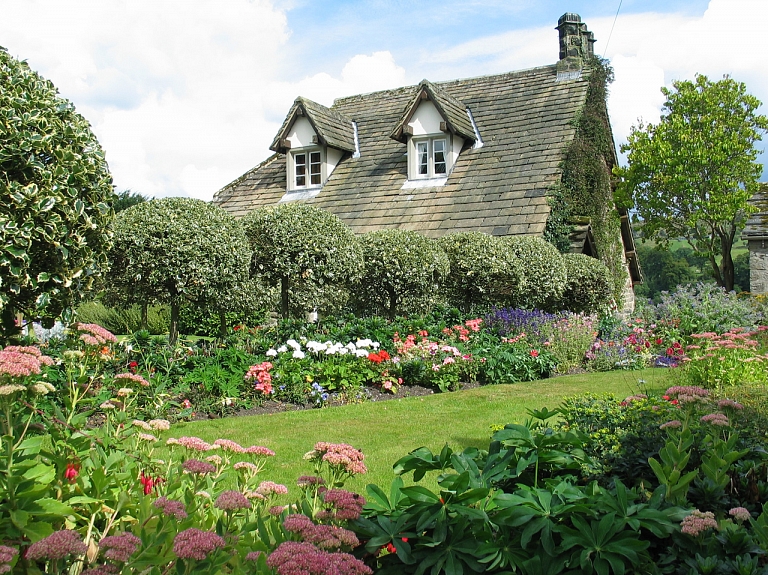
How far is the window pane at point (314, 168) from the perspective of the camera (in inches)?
739

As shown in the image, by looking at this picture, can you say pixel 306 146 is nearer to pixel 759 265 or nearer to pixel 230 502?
pixel 759 265

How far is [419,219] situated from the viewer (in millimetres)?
15508

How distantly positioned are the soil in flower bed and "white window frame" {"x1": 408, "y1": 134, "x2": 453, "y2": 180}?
861 centimetres

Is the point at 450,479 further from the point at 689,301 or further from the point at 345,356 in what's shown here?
the point at 689,301

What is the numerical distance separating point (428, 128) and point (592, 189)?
177 inches

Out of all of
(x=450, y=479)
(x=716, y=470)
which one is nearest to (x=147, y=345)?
(x=450, y=479)

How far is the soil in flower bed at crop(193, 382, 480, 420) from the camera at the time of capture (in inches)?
293

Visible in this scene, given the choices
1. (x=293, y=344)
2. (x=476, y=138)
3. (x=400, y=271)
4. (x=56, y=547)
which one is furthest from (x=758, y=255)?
(x=56, y=547)

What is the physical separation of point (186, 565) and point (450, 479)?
978 mm

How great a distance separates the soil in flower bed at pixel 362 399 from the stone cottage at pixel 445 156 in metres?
6.13

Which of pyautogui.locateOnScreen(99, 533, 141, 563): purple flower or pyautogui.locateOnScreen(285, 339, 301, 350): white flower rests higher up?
pyautogui.locateOnScreen(285, 339, 301, 350): white flower

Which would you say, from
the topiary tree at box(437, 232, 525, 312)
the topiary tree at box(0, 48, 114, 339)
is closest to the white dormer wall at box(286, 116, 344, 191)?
the topiary tree at box(437, 232, 525, 312)

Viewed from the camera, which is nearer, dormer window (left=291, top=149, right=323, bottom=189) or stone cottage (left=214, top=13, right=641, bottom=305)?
stone cottage (left=214, top=13, right=641, bottom=305)

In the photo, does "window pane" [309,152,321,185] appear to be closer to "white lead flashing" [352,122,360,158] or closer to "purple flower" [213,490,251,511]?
"white lead flashing" [352,122,360,158]
